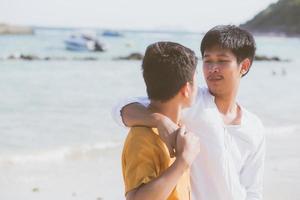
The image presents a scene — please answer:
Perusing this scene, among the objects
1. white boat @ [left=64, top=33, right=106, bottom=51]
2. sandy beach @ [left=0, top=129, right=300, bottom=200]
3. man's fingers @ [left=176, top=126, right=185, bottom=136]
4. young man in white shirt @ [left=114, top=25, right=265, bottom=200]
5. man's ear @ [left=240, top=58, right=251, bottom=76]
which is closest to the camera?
man's fingers @ [left=176, top=126, right=185, bottom=136]

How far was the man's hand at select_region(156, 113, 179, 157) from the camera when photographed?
2020 mm

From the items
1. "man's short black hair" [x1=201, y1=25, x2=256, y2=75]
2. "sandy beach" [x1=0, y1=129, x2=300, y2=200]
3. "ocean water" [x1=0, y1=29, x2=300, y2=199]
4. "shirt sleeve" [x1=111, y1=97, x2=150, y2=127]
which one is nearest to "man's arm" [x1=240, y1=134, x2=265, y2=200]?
"man's short black hair" [x1=201, y1=25, x2=256, y2=75]

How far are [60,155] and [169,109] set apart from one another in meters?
7.28

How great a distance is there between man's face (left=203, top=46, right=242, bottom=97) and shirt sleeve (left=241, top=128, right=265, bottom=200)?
0.26 meters

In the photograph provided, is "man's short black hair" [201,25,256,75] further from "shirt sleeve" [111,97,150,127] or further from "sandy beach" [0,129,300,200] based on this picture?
"sandy beach" [0,129,300,200]

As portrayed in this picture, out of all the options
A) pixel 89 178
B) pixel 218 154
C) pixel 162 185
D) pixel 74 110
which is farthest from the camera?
pixel 74 110

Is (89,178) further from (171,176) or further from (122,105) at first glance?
(171,176)

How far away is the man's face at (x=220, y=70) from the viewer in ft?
8.04

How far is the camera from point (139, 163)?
1988 millimetres

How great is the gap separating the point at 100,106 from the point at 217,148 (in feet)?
44.6

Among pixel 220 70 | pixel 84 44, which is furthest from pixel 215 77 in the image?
pixel 84 44

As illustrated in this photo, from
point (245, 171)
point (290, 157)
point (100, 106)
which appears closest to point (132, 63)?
point (100, 106)

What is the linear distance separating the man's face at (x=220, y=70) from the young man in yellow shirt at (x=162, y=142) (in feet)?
1.12

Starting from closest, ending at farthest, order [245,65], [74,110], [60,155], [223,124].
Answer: [223,124] < [245,65] < [60,155] < [74,110]
